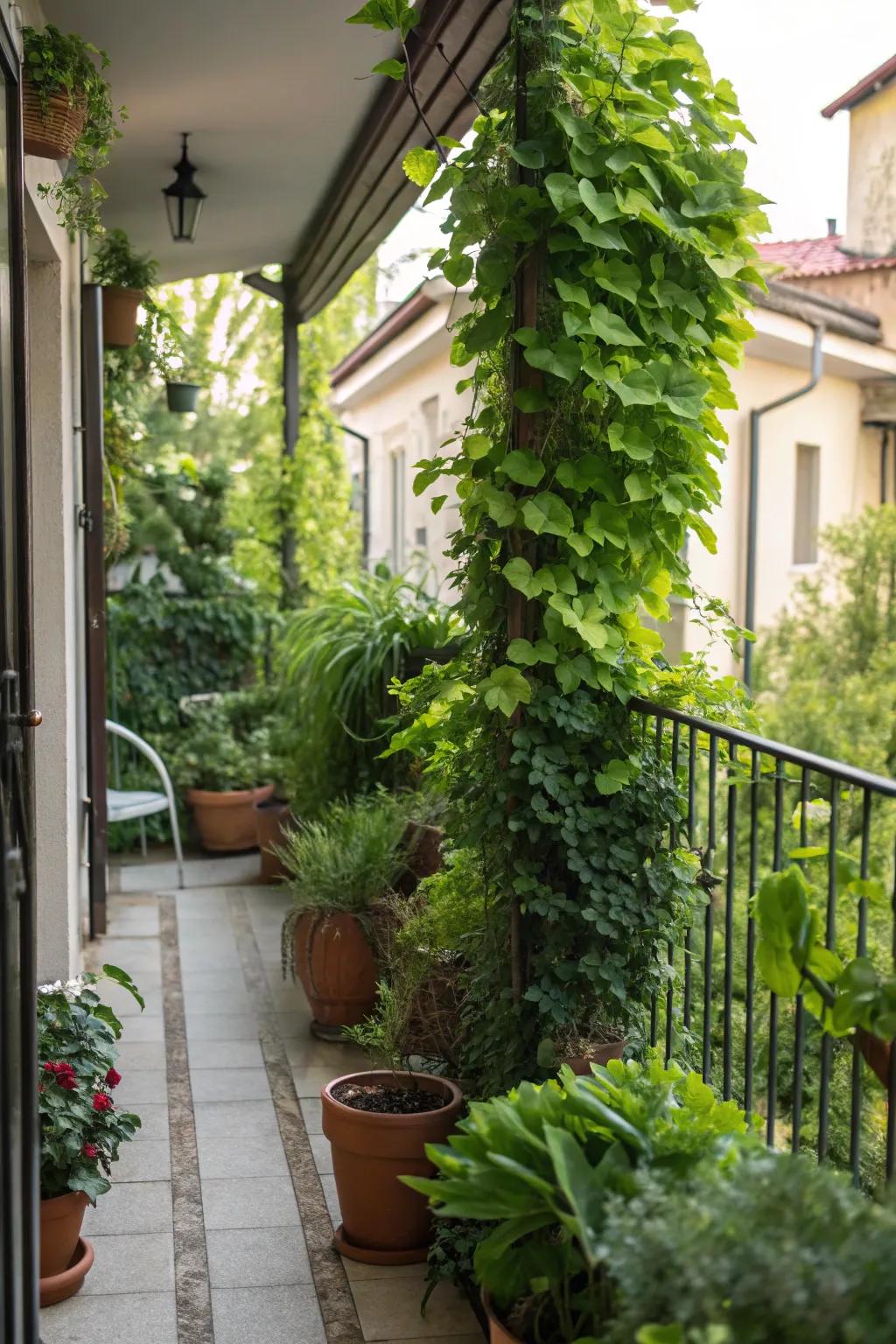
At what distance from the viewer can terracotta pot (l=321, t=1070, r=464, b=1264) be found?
251 centimetres

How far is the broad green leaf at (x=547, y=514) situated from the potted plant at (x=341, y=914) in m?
1.61

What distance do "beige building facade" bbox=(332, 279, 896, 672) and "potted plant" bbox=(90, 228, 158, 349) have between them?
2749mm

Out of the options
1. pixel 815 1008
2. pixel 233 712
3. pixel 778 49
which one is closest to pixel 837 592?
pixel 778 49

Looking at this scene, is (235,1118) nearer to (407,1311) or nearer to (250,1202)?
(250,1202)

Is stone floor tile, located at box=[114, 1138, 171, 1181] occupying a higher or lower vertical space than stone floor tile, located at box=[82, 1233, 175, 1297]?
lower

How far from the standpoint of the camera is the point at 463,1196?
1.73 metres

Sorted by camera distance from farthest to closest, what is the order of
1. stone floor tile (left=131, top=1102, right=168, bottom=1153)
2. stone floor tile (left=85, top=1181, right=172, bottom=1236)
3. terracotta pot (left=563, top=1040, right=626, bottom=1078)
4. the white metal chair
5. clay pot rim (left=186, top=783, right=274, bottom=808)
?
1. clay pot rim (left=186, top=783, right=274, bottom=808)
2. the white metal chair
3. stone floor tile (left=131, top=1102, right=168, bottom=1153)
4. stone floor tile (left=85, top=1181, right=172, bottom=1236)
5. terracotta pot (left=563, top=1040, right=626, bottom=1078)

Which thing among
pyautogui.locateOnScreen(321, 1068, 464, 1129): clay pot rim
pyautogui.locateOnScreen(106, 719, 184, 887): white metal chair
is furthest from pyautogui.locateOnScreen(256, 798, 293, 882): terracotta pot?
pyautogui.locateOnScreen(321, 1068, 464, 1129): clay pot rim

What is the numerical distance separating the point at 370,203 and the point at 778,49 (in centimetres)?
568

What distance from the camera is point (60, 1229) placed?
238 centimetres

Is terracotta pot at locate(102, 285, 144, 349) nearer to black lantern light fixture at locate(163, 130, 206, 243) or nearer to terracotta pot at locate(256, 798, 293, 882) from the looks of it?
black lantern light fixture at locate(163, 130, 206, 243)

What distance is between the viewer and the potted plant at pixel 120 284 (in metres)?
4.89

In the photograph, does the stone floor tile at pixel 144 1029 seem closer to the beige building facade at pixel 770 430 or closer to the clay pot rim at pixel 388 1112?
the clay pot rim at pixel 388 1112

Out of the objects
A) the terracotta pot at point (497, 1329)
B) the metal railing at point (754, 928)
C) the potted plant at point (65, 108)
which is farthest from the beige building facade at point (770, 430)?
the terracotta pot at point (497, 1329)
